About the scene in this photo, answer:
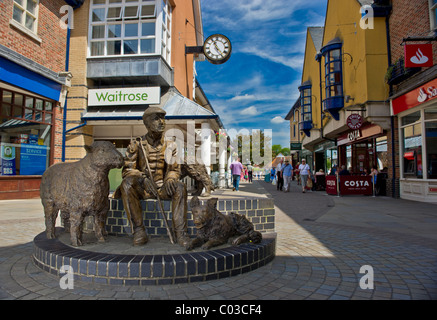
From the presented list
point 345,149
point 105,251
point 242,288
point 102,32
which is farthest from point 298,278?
point 345,149

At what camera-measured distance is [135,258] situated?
2822 mm

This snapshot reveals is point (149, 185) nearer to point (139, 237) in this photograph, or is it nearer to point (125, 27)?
point (139, 237)

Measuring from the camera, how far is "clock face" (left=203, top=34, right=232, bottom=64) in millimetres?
13078

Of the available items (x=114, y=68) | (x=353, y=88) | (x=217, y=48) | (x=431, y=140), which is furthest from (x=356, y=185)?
(x=114, y=68)

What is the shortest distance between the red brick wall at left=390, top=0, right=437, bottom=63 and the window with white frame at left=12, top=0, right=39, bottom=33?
14043mm

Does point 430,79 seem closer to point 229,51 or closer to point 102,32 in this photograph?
point 229,51

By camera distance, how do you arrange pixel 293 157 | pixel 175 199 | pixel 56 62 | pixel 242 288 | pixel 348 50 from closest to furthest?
pixel 242 288 < pixel 175 199 < pixel 56 62 < pixel 348 50 < pixel 293 157

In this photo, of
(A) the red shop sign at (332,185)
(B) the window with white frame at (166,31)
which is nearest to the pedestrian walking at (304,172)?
(A) the red shop sign at (332,185)

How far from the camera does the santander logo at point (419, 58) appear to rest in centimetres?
945

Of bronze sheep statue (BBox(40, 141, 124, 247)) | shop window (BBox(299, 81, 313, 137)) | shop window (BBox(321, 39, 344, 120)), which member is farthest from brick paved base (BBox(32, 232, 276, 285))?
shop window (BBox(299, 81, 313, 137))

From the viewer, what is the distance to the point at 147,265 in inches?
106

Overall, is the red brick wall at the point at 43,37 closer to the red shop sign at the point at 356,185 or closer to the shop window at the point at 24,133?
the shop window at the point at 24,133

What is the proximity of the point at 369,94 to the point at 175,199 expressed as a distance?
12266 mm

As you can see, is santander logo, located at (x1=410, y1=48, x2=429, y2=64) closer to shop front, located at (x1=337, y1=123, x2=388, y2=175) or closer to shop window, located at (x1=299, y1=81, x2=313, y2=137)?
shop front, located at (x1=337, y1=123, x2=388, y2=175)
